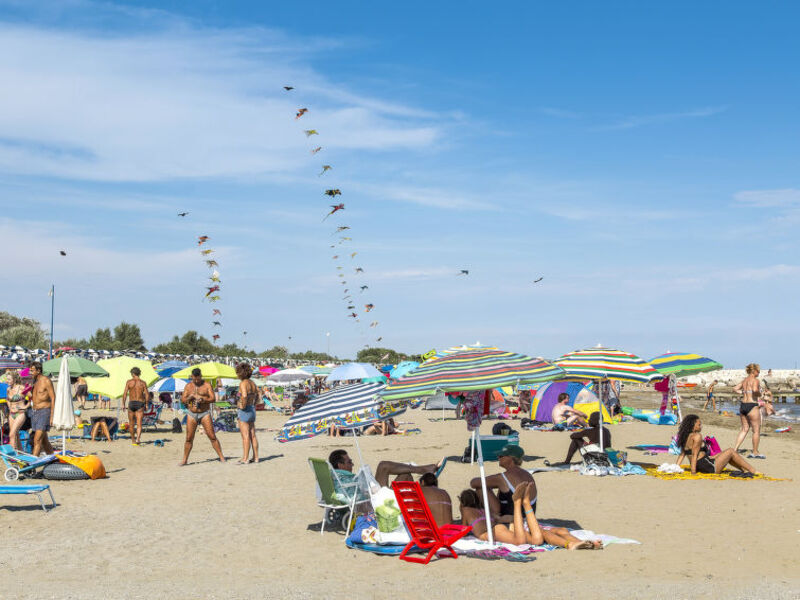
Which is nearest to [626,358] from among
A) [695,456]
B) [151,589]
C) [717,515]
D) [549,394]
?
[695,456]

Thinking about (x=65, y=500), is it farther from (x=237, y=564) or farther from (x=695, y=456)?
(x=695, y=456)

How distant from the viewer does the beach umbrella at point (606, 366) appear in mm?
11750

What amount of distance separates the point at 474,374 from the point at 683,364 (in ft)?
28.2

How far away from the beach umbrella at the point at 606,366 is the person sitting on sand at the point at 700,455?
0.93m

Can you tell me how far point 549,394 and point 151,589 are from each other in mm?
17677

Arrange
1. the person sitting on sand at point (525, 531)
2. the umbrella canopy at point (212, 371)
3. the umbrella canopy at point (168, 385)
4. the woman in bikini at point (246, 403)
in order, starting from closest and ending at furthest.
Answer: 1. the person sitting on sand at point (525, 531)
2. the woman in bikini at point (246, 403)
3. the umbrella canopy at point (212, 371)
4. the umbrella canopy at point (168, 385)

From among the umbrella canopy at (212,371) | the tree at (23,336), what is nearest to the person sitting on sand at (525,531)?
the umbrella canopy at (212,371)

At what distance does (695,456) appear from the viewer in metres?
12.0

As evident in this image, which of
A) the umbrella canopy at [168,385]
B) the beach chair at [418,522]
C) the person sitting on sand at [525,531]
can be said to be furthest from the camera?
the umbrella canopy at [168,385]

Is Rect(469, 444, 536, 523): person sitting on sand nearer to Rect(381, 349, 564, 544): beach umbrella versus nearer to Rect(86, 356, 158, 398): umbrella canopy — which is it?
Rect(381, 349, 564, 544): beach umbrella

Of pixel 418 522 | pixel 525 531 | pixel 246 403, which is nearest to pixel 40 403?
pixel 246 403

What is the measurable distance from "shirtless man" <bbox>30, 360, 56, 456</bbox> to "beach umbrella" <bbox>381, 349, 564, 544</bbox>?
23.9 feet

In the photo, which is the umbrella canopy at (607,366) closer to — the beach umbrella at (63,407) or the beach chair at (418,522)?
the beach chair at (418,522)

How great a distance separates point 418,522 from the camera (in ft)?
24.0
